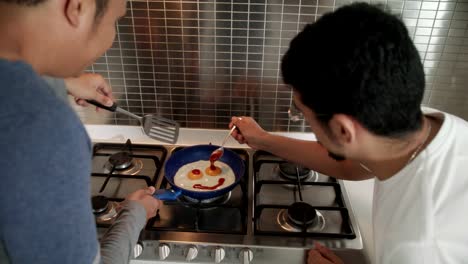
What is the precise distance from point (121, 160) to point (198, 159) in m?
0.22

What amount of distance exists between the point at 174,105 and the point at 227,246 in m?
0.55

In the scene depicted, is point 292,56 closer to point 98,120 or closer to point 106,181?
point 106,181

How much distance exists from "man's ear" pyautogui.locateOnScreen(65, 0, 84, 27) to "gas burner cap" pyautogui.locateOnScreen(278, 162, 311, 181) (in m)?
0.74

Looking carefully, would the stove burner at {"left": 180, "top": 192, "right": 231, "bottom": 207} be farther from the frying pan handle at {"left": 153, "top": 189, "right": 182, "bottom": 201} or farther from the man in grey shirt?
the man in grey shirt

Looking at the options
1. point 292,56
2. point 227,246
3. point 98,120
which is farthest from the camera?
point 98,120

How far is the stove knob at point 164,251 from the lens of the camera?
35.1 inches

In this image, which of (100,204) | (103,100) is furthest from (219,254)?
Answer: (103,100)

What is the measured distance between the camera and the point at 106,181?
1074mm

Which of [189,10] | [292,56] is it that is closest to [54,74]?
[292,56]

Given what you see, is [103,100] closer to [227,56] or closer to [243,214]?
[227,56]

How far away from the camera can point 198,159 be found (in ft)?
3.87

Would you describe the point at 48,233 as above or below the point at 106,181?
above

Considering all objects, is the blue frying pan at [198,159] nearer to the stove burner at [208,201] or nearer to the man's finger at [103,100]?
the stove burner at [208,201]

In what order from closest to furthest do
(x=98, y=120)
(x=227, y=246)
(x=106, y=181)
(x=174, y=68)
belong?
(x=227, y=246) → (x=106, y=181) → (x=174, y=68) → (x=98, y=120)
